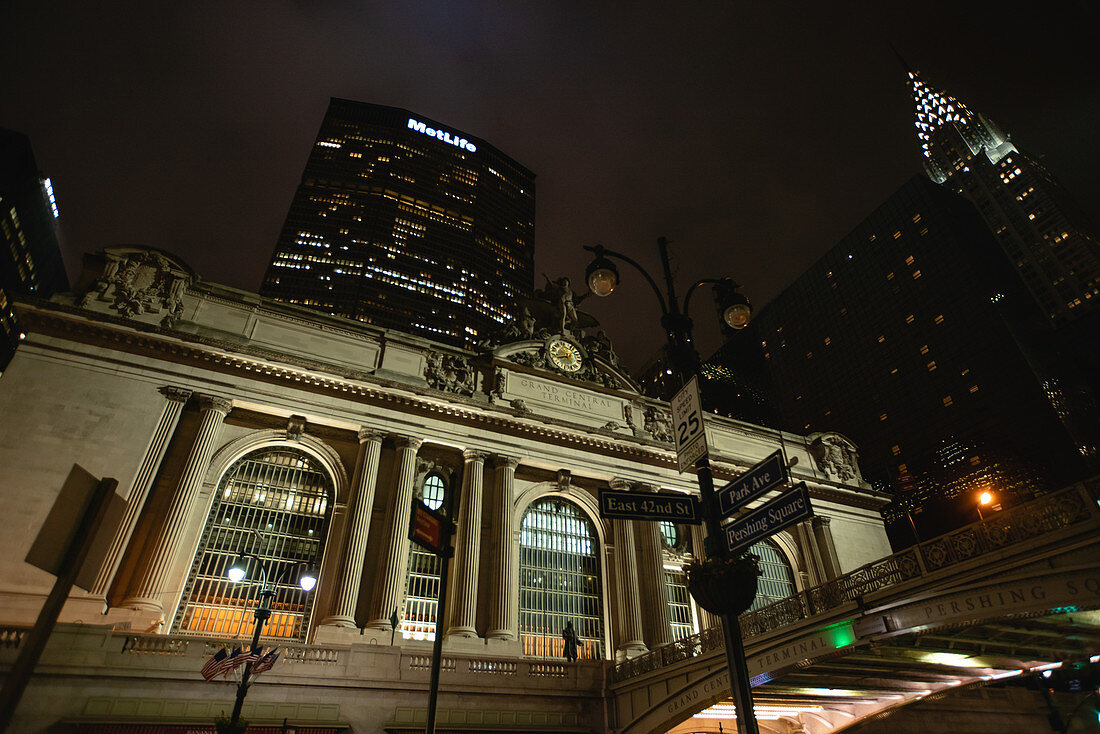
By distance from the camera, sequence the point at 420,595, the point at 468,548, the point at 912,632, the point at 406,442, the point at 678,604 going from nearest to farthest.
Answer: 1. the point at 912,632
2. the point at 420,595
3. the point at 468,548
4. the point at 406,442
5. the point at 678,604

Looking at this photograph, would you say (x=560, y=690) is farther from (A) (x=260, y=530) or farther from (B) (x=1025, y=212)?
(B) (x=1025, y=212)

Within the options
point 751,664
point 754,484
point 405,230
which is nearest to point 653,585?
point 751,664

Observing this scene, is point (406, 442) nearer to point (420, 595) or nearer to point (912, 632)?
point (420, 595)

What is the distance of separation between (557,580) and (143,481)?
17.0 metres

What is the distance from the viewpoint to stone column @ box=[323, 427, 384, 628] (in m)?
21.5

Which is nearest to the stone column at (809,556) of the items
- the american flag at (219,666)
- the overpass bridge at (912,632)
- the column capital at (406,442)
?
the overpass bridge at (912,632)

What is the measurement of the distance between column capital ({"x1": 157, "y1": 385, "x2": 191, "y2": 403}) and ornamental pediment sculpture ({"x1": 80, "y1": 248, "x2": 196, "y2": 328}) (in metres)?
3.00

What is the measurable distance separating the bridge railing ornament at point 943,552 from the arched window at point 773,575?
16226 millimetres

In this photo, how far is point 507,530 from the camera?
26016 mm

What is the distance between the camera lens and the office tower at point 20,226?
58.7 m

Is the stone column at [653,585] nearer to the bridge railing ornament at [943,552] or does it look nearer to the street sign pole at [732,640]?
the bridge railing ornament at [943,552]

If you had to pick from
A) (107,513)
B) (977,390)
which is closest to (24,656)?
(107,513)

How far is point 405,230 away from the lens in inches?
3081

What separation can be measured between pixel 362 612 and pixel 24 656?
20.9m
